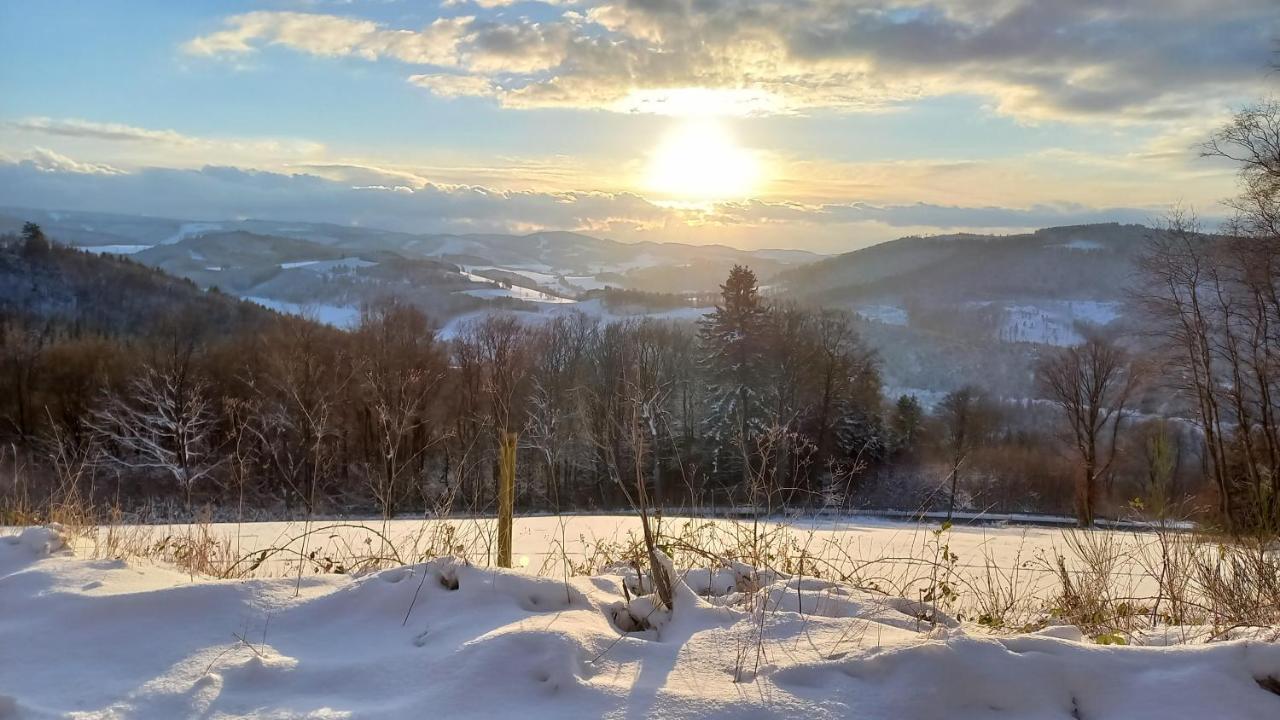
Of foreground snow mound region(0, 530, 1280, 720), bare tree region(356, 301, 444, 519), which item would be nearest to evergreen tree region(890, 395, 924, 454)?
bare tree region(356, 301, 444, 519)

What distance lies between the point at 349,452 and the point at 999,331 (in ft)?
447

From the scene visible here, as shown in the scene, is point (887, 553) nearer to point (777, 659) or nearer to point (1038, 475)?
point (777, 659)

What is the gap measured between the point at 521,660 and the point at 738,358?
1214 inches

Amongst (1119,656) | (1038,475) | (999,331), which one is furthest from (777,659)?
(999,331)

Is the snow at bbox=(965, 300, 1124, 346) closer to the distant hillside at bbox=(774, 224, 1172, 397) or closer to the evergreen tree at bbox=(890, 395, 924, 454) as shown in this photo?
the distant hillside at bbox=(774, 224, 1172, 397)

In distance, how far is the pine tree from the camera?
3309 centimetres

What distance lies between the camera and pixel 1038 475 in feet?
127

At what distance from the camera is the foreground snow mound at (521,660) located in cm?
253

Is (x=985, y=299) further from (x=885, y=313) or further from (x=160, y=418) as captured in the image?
(x=160, y=418)

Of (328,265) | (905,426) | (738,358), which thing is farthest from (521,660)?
(328,265)

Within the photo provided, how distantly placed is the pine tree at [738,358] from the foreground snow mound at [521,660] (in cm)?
2974

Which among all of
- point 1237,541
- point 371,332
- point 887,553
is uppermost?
point 371,332

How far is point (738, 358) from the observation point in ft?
109

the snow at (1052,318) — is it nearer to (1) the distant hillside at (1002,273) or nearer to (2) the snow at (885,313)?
(1) the distant hillside at (1002,273)
